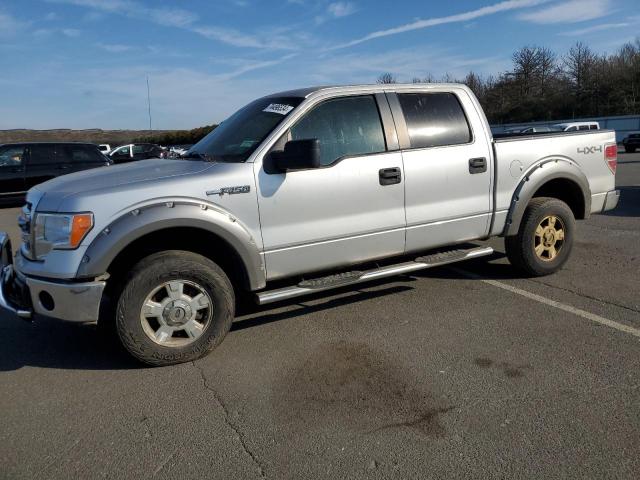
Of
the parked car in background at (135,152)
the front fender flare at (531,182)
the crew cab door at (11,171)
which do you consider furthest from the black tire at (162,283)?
the parked car in background at (135,152)

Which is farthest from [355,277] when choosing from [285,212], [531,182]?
[531,182]

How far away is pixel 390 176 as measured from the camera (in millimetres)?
4516

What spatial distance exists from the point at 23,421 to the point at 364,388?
2.10 meters

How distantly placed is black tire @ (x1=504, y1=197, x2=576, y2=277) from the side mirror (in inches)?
99.6

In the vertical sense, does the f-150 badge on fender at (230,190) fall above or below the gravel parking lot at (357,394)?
above

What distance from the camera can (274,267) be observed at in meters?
4.20

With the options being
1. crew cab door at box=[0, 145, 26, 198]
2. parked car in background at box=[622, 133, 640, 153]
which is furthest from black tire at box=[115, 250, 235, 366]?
parked car in background at box=[622, 133, 640, 153]

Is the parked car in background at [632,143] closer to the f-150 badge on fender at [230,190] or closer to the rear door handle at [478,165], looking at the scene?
the rear door handle at [478,165]

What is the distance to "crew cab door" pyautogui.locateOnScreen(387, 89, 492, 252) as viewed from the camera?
4707 mm

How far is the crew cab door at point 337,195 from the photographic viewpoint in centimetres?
414

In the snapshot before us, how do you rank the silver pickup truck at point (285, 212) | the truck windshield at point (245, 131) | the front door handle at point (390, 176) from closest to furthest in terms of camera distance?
the silver pickup truck at point (285, 212), the truck windshield at point (245, 131), the front door handle at point (390, 176)

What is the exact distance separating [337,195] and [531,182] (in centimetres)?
218

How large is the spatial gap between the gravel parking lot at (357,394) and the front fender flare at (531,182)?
71 cm

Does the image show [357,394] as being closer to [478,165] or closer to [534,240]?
[478,165]
